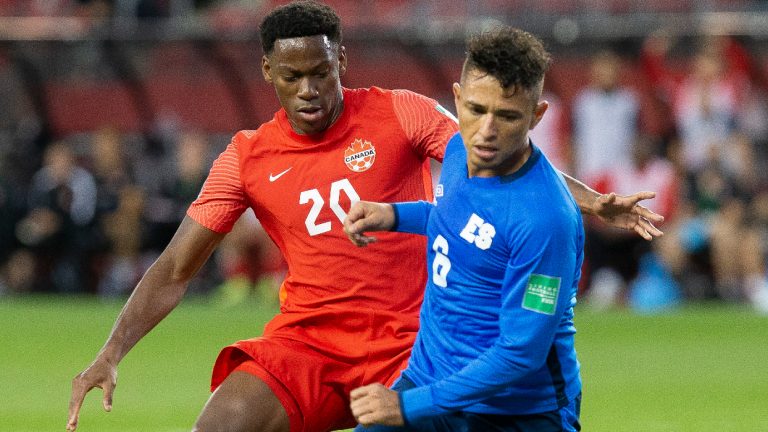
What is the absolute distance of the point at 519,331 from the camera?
436 centimetres

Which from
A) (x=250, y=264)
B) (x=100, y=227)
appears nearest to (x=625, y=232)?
(x=250, y=264)

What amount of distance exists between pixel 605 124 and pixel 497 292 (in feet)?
37.7

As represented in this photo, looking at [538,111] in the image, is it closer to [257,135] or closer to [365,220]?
[365,220]

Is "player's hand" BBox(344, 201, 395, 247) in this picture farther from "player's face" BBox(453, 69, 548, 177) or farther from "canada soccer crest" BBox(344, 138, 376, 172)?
"canada soccer crest" BBox(344, 138, 376, 172)

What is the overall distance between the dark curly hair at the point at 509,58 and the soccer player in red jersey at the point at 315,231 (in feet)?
4.03

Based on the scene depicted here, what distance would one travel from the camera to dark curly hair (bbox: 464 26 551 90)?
14.5 feet

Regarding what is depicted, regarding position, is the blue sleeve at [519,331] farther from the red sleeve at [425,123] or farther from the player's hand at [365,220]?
the red sleeve at [425,123]

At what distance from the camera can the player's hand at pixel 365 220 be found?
15.5 feet

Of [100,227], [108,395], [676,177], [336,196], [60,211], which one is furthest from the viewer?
[100,227]

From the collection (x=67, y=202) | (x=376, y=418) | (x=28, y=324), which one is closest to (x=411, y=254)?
(x=376, y=418)

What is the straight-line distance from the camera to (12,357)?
12359 millimetres

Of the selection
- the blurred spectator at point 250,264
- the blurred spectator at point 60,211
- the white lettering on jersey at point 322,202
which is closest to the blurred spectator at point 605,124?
the blurred spectator at point 250,264

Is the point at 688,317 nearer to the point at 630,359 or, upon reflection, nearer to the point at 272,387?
the point at 630,359

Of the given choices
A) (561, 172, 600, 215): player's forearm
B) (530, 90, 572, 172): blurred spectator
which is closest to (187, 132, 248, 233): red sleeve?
(561, 172, 600, 215): player's forearm
